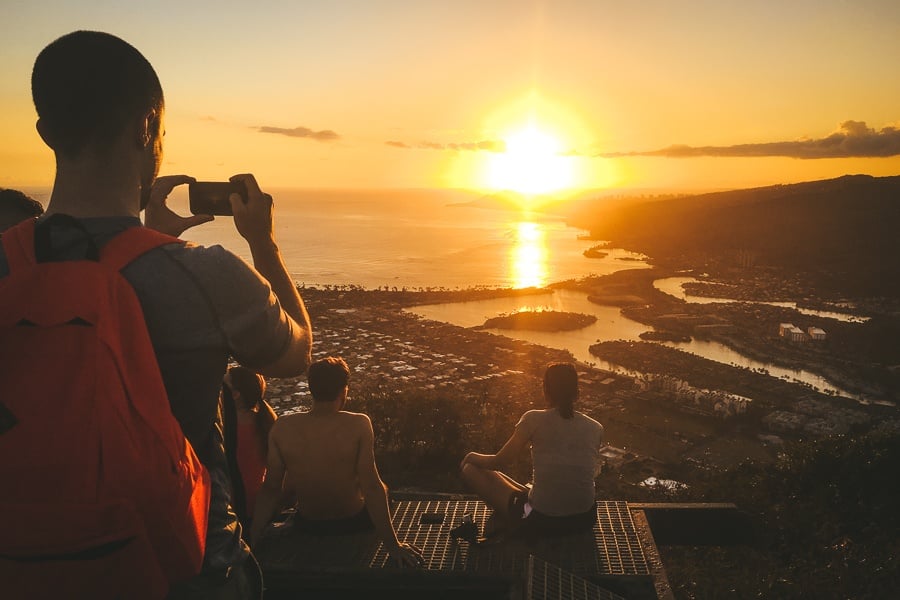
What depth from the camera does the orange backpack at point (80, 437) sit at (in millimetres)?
983

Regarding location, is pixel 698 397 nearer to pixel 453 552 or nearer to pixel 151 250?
pixel 453 552

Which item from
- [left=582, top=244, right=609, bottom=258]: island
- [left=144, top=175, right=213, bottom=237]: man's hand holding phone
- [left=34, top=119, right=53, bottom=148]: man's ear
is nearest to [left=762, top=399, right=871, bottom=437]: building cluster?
[left=144, top=175, right=213, bottom=237]: man's hand holding phone

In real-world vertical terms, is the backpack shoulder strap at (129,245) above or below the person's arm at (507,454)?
above

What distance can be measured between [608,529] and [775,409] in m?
24.2

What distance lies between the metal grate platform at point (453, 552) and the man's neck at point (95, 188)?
9.81 ft

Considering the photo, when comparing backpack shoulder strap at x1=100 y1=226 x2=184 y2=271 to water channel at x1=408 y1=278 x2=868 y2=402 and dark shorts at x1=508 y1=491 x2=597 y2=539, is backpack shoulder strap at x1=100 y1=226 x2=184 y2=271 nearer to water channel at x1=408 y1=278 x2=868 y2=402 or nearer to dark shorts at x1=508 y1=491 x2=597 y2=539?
dark shorts at x1=508 y1=491 x2=597 y2=539

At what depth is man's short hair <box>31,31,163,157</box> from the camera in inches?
47.6

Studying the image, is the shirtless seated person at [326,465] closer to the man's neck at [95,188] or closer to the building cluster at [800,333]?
the man's neck at [95,188]

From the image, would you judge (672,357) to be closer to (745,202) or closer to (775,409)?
(775,409)

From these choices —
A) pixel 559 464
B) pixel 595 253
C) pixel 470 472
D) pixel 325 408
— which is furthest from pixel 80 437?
pixel 595 253

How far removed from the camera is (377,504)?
12.1 ft

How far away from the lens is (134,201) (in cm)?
126

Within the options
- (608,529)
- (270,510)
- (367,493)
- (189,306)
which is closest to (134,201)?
(189,306)

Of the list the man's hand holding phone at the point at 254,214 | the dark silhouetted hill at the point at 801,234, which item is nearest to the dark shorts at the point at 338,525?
the man's hand holding phone at the point at 254,214
